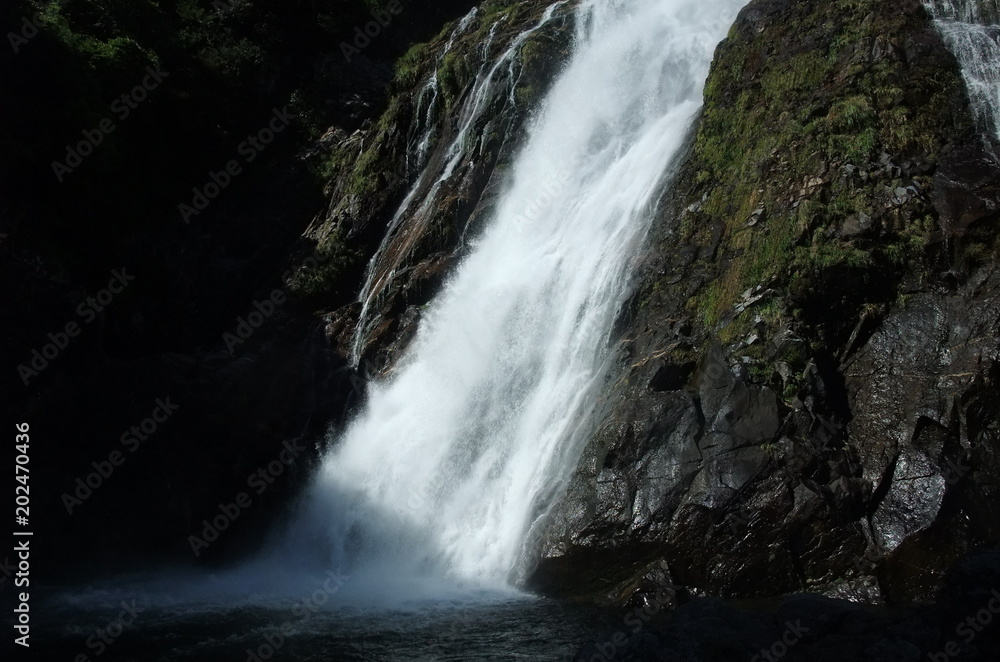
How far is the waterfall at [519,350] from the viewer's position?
1271cm

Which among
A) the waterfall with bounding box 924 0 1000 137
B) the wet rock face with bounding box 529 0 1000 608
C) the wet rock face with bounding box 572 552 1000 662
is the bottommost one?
the wet rock face with bounding box 572 552 1000 662

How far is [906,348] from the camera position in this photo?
1071 cm

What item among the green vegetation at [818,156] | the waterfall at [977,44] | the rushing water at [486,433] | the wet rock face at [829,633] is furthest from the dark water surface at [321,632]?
the waterfall at [977,44]

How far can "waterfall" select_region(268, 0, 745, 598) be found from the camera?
41.7 feet

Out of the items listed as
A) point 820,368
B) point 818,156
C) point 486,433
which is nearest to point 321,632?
point 486,433

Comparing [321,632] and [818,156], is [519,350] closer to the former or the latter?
[818,156]

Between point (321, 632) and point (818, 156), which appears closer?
point (321, 632)

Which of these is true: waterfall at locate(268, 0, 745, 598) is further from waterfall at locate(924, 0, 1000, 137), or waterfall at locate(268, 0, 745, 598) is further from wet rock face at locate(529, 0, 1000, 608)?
waterfall at locate(924, 0, 1000, 137)

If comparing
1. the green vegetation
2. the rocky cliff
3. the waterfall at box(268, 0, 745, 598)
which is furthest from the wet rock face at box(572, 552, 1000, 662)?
the green vegetation

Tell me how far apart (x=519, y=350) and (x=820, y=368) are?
18.4 ft

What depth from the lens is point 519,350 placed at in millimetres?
14688

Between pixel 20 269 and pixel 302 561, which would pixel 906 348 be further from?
pixel 20 269

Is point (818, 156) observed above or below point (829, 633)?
above

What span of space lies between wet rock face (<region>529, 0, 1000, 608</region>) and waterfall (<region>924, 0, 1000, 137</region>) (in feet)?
0.89
